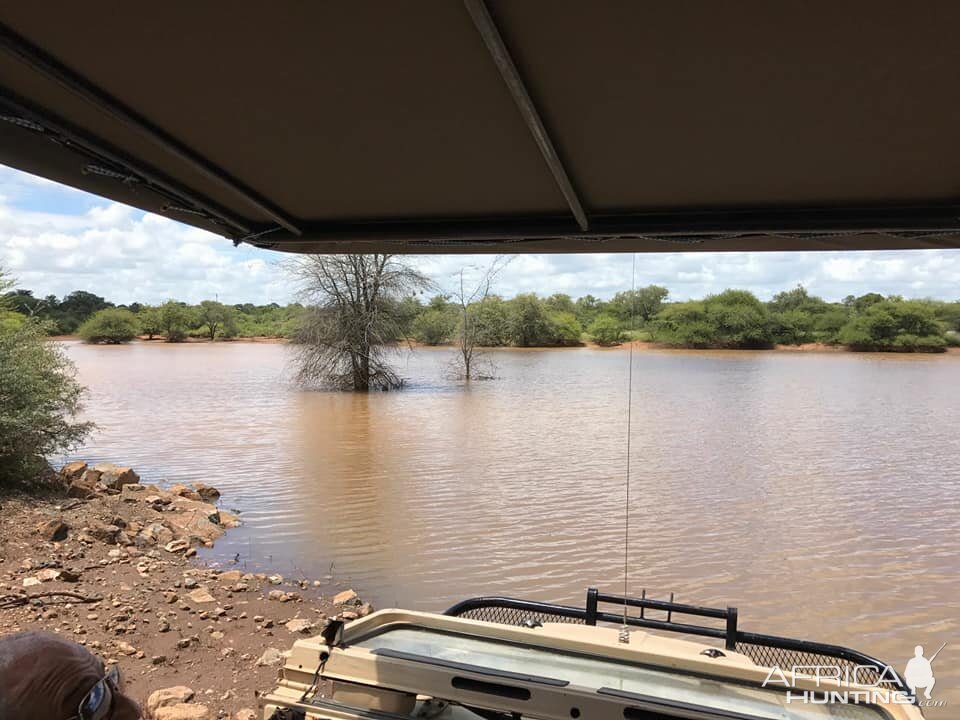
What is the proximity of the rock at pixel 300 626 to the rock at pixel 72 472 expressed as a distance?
4490 mm

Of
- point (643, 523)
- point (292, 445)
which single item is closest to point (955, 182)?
point (643, 523)

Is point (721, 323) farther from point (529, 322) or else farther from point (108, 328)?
point (108, 328)

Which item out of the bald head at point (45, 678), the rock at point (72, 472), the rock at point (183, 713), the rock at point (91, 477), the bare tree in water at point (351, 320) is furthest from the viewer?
the bare tree in water at point (351, 320)

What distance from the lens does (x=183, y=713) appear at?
11.4ft

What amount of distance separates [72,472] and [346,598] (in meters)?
4.85

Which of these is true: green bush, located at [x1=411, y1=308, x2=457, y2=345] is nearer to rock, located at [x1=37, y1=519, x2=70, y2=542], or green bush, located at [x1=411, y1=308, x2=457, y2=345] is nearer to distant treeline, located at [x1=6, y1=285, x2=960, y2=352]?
distant treeline, located at [x1=6, y1=285, x2=960, y2=352]

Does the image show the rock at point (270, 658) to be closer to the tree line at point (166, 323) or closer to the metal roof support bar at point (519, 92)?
the metal roof support bar at point (519, 92)

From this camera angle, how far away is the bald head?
1098mm

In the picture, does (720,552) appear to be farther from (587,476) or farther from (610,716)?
(610,716)

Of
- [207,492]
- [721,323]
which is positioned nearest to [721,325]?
[721,323]

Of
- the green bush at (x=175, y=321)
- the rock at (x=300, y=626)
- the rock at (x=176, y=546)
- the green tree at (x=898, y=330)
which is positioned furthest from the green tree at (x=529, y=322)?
the rock at (x=300, y=626)

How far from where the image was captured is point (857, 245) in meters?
2.91

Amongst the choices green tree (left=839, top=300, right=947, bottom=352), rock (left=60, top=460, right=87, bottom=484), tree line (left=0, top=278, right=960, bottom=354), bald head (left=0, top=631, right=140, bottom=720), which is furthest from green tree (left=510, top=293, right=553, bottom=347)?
bald head (left=0, top=631, right=140, bottom=720)

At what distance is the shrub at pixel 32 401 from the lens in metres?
7.66
